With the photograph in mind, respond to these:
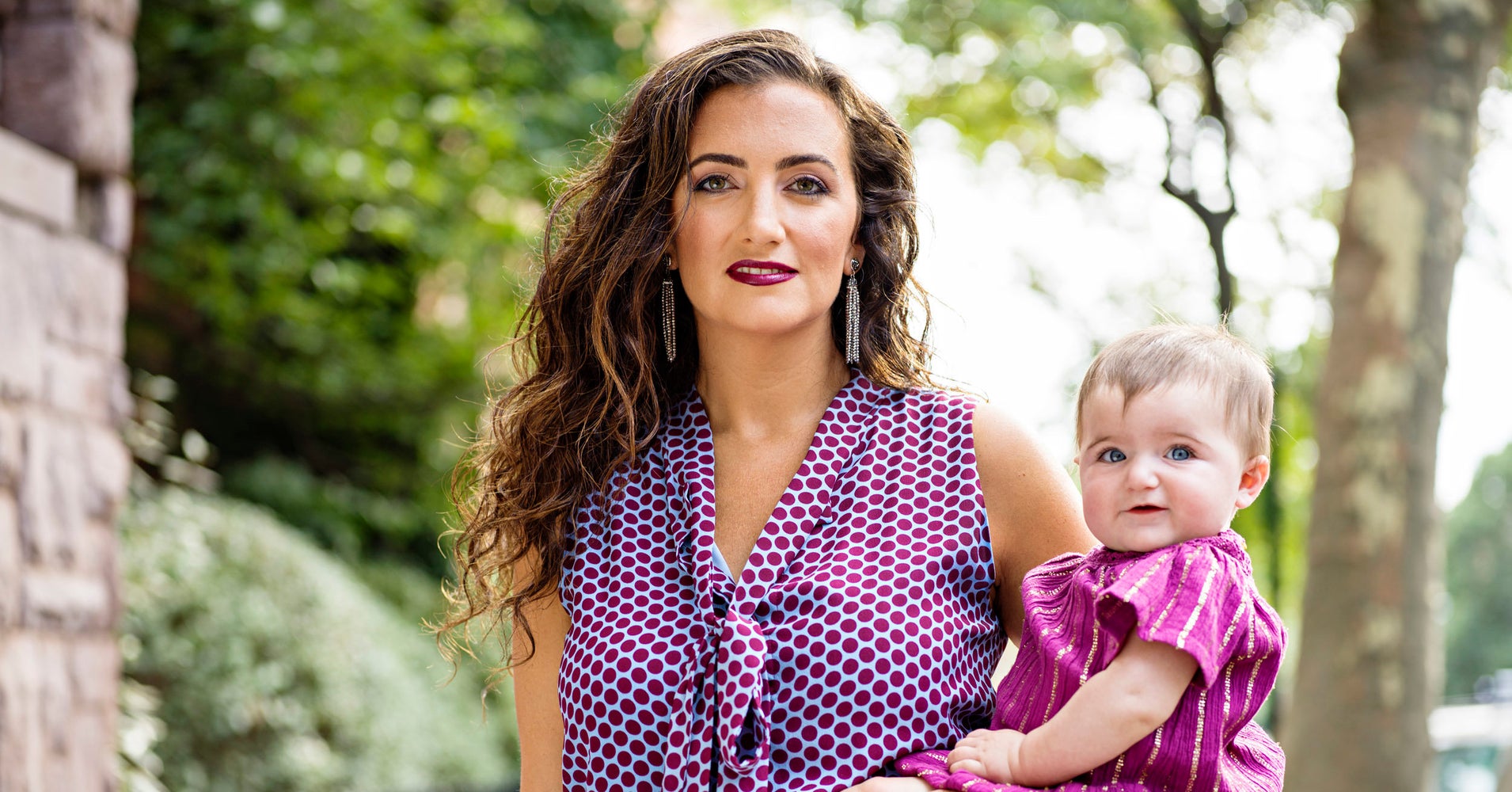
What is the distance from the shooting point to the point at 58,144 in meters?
4.27

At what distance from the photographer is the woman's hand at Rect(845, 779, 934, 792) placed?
6.48 ft

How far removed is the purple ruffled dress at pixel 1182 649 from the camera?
178cm

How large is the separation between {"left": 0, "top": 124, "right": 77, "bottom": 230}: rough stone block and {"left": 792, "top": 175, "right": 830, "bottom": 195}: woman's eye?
2.72 metres

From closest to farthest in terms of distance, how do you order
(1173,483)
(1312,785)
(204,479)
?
(1173,483), (1312,785), (204,479)

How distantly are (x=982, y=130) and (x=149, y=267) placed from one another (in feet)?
17.6

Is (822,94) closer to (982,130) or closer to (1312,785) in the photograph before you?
(1312,785)

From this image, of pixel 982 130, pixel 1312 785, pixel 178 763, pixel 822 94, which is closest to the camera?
pixel 822 94

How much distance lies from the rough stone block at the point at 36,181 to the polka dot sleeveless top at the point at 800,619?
2.51m

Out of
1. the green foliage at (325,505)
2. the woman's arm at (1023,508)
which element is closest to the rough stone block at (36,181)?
the woman's arm at (1023,508)

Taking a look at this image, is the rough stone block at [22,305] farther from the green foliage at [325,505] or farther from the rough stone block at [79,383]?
the green foliage at [325,505]

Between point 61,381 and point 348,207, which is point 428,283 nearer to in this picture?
point 348,207

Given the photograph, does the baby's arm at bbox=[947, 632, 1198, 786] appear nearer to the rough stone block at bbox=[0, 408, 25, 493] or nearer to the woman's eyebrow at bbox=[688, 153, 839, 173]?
the woman's eyebrow at bbox=[688, 153, 839, 173]

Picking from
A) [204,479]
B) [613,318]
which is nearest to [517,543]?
[613,318]

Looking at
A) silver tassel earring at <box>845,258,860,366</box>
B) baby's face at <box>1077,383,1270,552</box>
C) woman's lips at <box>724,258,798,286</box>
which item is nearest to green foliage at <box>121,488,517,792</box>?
silver tassel earring at <box>845,258,860,366</box>
